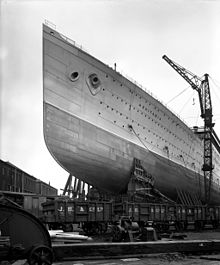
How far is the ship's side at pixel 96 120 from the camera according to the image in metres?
17.2

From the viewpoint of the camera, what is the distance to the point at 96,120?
18.5 m

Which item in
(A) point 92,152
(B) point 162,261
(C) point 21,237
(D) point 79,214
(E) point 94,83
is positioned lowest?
(B) point 162,261

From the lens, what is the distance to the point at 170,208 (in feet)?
67.0

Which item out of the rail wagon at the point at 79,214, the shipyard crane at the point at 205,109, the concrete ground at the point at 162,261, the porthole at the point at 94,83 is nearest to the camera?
the concrete ground at the point at 162,261

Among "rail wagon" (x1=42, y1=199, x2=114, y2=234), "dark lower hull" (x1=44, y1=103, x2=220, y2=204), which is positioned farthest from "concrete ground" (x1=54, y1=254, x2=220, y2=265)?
"dark lower hull" (x1=44, y1=103, x2=220, y2=204)

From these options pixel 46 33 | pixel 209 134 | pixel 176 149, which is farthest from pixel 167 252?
pixel 209 134

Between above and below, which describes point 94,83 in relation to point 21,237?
above

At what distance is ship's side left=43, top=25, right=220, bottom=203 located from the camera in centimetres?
1723

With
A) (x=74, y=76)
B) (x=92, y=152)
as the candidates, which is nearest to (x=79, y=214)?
(x=92, y=152)

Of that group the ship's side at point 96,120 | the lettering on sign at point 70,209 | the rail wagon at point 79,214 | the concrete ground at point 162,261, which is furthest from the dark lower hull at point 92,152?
the concrete ground at point 162,261

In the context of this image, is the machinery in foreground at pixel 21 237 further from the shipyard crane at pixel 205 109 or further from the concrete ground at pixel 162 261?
the shipyard crane at pixel 205 109

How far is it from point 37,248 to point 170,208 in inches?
639

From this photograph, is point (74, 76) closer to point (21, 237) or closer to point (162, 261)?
point (162, 261)

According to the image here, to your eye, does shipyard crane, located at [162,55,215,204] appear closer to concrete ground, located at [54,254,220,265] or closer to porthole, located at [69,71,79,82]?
porthole, located at [69,71,79,82]
